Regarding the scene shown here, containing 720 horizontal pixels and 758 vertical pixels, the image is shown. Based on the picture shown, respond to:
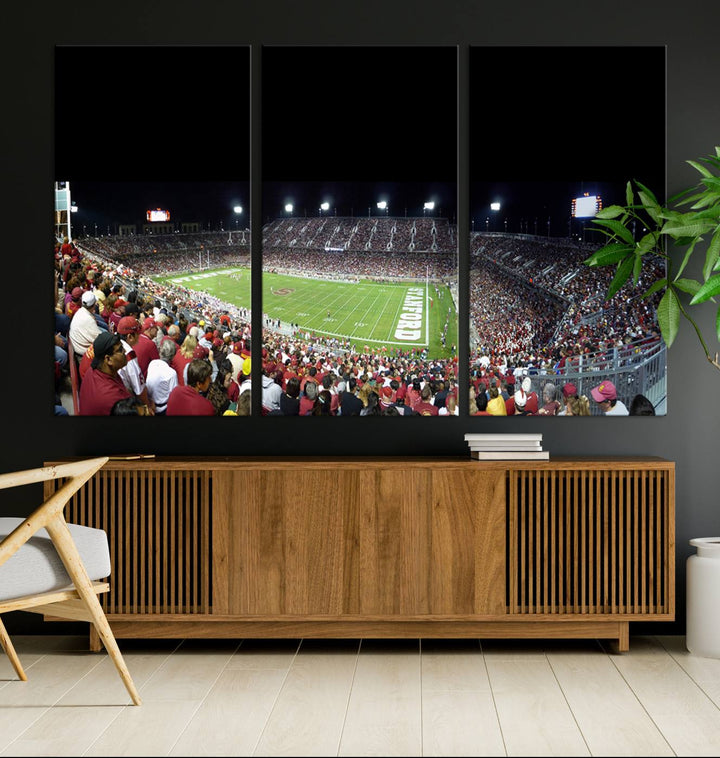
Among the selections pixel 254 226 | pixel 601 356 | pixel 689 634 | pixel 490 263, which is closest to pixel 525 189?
pixel 490 263

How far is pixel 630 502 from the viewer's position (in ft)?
12.2

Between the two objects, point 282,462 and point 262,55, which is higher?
point 262,55

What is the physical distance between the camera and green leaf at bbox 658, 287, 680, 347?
3.80 metres

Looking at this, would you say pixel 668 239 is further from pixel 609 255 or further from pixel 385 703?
pixel 385 703

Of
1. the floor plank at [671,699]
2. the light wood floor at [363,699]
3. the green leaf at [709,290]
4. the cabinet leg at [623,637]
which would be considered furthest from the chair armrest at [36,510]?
the green leaf at [709,290]

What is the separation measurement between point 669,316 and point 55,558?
2.53m

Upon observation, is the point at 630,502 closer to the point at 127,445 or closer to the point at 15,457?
the point at 127,445

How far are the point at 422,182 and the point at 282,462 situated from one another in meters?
1.40

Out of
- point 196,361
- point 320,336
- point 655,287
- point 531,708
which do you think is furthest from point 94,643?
point 655,287

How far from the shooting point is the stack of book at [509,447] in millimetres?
3764

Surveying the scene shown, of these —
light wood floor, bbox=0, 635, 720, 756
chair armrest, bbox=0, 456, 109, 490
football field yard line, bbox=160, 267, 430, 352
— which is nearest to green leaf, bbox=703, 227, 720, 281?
football field yard line, bbox=160, 267, 430, 352

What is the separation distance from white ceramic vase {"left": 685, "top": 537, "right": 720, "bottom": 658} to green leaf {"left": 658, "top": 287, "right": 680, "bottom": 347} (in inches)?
33.6

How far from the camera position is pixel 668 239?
406cm

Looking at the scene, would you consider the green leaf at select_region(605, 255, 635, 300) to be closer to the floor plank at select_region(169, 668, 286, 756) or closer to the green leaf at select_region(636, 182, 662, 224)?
the green leaf at select_region(636, 182, 662, 224)
